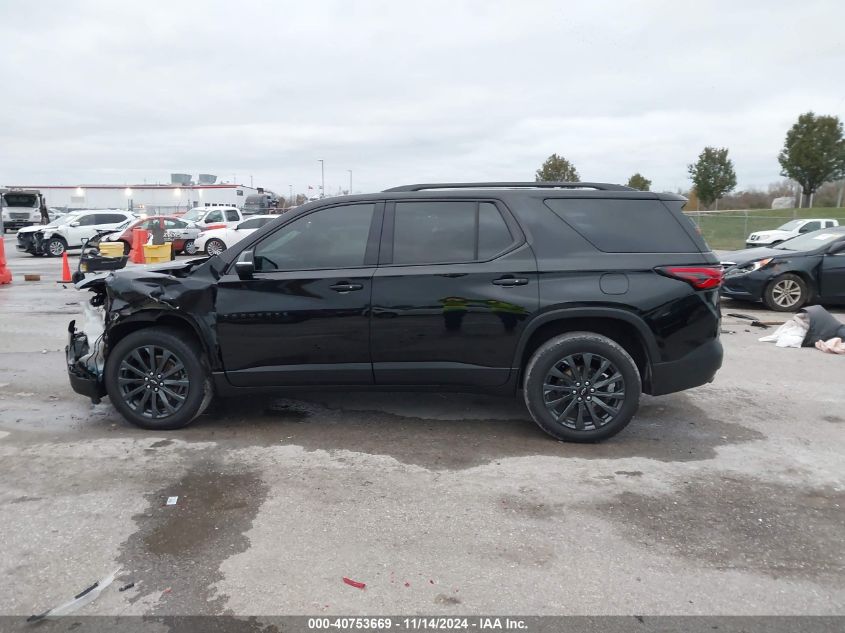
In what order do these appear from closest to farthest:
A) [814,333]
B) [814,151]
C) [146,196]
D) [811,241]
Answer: [814,333]
[811,241]
[814,151]
[146,196]

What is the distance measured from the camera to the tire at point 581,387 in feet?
14.5

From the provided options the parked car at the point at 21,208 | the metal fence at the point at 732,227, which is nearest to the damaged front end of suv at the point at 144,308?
the metal fence at the point at 732,227

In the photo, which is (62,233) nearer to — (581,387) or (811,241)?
(811,241)

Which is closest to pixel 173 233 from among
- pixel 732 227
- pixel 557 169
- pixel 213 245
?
pixel 213 245

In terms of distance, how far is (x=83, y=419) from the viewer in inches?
200

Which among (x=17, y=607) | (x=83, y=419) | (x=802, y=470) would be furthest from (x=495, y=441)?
(x=83, y=419)

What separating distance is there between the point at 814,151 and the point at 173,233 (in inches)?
1662

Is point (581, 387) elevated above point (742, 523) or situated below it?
above

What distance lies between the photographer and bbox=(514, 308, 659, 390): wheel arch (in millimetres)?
4438

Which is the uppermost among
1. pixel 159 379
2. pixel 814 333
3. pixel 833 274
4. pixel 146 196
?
pixel 146 196

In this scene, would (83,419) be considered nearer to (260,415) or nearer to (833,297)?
(260,415)

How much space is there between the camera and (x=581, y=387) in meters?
4.49

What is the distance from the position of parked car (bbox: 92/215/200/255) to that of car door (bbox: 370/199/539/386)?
63.1 ft

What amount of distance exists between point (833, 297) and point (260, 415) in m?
9.51
